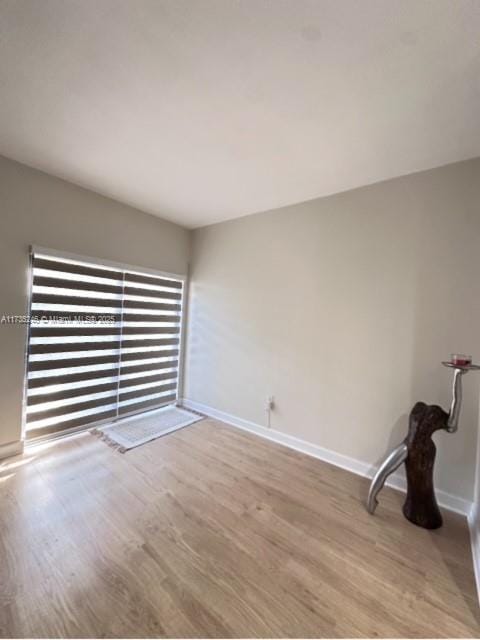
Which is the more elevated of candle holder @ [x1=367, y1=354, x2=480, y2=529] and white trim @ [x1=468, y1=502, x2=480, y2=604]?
candle holder @ [x1=367, y1=354, x2=480, y2=529]

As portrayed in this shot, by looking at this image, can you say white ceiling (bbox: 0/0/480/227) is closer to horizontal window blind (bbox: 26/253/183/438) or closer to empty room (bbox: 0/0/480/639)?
empty room (bbox: 0/0/480/639)

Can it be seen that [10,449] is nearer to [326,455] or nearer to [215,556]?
[215,556]

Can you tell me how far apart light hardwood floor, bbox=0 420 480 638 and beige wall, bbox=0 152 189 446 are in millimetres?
681

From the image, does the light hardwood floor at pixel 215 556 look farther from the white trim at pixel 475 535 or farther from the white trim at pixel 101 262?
the white trim at pixel 101 262

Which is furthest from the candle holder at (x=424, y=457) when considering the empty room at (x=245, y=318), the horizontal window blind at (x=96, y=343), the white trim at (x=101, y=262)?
the white trim at (x=101, y=262)

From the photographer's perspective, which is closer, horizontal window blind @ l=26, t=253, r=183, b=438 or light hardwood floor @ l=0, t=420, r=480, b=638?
light hardwood floor @ l=0, t=420, r=480, b=638

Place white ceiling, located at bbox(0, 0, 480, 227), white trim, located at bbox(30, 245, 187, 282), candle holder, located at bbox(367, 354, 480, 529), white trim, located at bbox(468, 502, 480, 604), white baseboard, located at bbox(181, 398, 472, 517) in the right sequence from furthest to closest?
white trim, located at bbox(30, 245, 187, 282)
white baseboard, located at bbox(181, 398, 472, 517)
candle holder, located at bbox(367, 354, 480, 529)
white trim, located at bbox(468, 502, 480, 604)
white ceiling, located at bbox(0, 0, 480, 227)

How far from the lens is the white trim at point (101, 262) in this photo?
7.79ft

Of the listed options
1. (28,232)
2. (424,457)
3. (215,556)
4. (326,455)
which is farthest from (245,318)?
(28,232)

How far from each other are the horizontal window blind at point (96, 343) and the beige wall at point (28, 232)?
0.37 feet

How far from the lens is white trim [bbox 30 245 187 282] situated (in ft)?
7.79

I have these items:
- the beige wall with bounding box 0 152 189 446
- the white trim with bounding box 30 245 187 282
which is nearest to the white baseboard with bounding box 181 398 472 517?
the white trim with bounding box 30 245 187 282

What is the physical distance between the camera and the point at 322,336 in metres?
2.50

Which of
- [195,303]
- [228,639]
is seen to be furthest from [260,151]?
[228,639]
